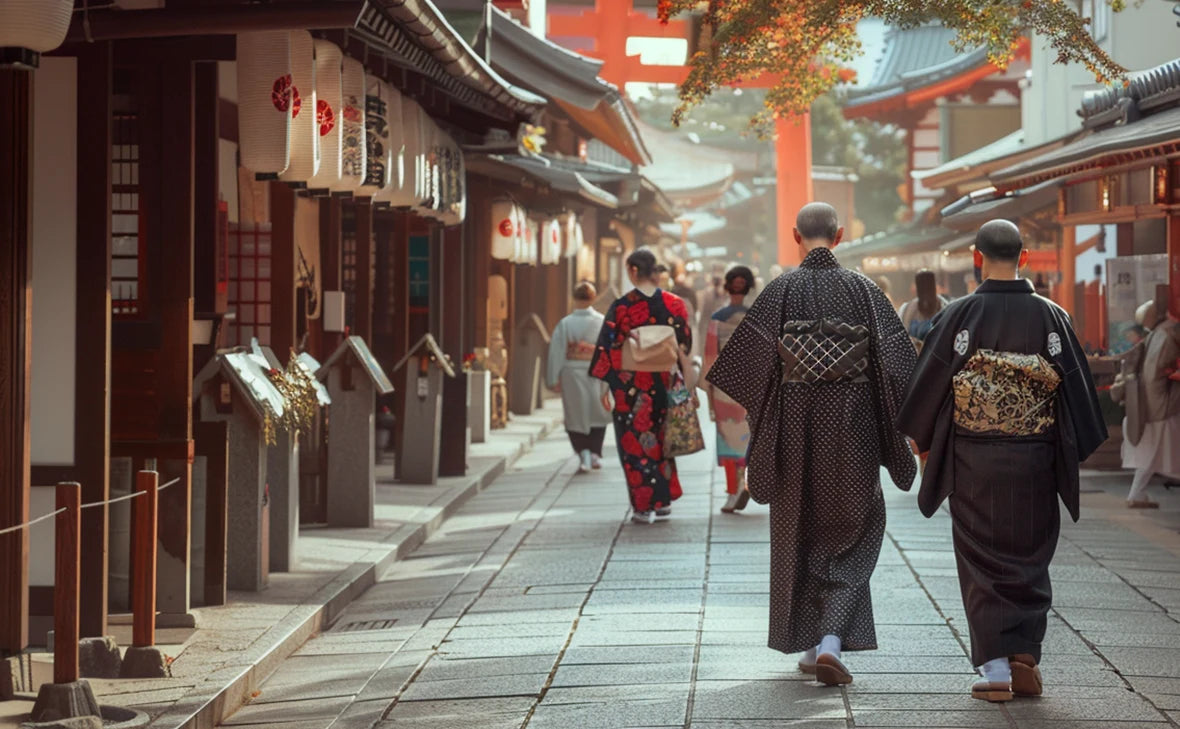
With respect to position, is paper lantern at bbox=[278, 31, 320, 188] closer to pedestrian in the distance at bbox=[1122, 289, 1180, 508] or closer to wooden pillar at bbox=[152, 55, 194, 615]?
wooden pillar at bbox=[152, 55, 194, 615]

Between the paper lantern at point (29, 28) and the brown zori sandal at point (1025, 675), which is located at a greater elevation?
the paper lantern at point (29, 28)

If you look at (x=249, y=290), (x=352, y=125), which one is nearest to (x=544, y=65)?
(x=249, y=290)

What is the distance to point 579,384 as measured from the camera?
18.7 meters

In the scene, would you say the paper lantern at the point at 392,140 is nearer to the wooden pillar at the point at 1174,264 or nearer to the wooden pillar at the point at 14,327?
the wooden pillar at the point at 14,327

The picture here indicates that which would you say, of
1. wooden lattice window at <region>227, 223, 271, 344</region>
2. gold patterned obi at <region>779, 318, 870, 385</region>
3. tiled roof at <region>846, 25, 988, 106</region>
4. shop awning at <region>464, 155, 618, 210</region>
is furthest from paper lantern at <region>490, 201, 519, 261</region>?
tiled roof at <region>846, 25, 988, 106</region>

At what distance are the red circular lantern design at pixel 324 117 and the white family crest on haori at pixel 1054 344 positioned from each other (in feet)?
15.4

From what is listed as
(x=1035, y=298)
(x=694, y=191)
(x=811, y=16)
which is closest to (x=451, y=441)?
(x=811, y=16)

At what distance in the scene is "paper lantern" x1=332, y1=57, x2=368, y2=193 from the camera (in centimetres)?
1139

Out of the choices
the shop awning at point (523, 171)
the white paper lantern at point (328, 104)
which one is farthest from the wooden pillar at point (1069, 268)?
the white paper lantern at point (328, 104)

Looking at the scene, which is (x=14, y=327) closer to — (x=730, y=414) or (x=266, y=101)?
(x=266, y=101)

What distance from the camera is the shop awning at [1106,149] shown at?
1380 centimetres

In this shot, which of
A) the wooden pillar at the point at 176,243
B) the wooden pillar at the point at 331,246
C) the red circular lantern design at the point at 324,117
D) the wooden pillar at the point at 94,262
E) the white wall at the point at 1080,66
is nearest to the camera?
the wooden pillar at the point at 94,262

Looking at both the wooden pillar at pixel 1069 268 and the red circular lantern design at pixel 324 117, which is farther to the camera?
the wooden pillar at pixel 1069 268

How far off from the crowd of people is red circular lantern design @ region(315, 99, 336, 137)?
330 centimetres
